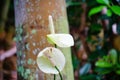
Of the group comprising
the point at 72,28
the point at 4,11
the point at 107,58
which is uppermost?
the point at 4,11

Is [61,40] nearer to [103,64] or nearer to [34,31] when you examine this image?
[34,31]

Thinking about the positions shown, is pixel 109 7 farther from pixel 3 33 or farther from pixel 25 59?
pixel 3 33

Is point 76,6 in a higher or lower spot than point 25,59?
higher

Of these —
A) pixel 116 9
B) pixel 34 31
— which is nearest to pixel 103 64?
pixel 116 9

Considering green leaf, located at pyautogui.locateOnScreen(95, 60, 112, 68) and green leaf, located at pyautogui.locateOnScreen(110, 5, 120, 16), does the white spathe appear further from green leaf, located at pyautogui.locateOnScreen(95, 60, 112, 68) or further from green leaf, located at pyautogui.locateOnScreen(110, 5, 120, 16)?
green leaf, located at pyautogui.locateOnScreen(95, 60, 112, 68)

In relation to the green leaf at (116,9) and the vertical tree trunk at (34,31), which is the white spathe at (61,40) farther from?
the green leaf at (116,9)

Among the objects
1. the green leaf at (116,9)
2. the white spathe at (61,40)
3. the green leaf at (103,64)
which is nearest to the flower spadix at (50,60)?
the white spathe at (61,40)

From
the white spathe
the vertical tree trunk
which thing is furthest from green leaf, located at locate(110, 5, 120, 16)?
the white spathe

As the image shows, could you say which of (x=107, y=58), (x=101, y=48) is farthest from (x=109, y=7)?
(x=101, y=48)
